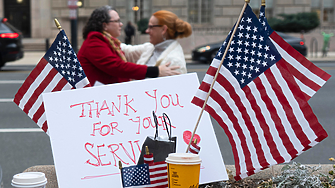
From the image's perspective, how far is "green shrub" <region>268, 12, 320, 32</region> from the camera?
28.0m

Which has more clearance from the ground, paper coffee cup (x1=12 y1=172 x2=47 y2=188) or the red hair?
the red hair

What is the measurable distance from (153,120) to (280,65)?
3.21ft

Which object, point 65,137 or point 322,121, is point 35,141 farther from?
point 322,121

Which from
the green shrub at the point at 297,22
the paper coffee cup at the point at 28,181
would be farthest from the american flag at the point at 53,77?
the green shrub at the point at 297,22

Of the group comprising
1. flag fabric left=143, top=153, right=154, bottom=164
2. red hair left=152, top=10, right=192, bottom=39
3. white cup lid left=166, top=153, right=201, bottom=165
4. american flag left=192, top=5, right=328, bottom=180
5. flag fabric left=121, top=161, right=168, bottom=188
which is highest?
red hair left=152, top=10, right=192, bottom=39

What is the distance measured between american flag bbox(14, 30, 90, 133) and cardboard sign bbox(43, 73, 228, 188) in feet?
0.81

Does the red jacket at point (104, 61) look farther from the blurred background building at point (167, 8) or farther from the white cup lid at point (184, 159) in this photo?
the blurred background building at point (167, 8)

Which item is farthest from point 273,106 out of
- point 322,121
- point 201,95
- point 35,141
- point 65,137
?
point 322,121

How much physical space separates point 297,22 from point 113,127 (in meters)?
26.8

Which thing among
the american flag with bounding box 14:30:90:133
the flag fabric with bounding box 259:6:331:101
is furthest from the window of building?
the flag fabric with bounding box 259:6:331:101

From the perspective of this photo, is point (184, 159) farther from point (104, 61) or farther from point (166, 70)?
point (104, 61)

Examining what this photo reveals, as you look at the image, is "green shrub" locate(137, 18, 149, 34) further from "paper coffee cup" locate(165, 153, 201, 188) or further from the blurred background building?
"paper coffee cup" locate(165, 153, 201, 188)

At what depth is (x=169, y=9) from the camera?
2920 centimetres

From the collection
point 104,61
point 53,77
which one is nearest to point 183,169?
point 53,77
